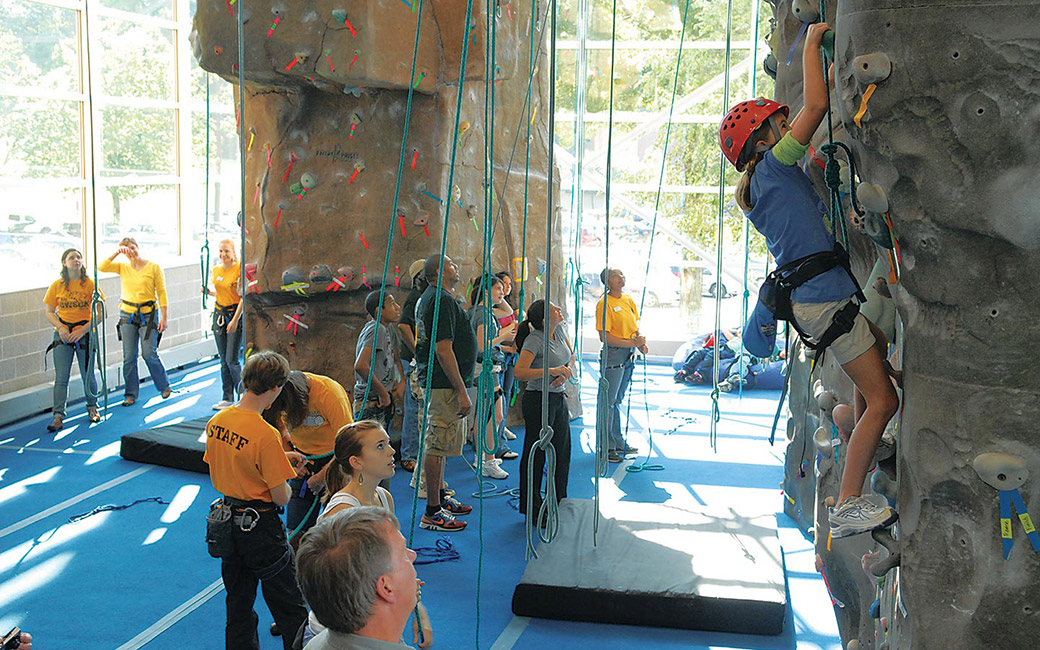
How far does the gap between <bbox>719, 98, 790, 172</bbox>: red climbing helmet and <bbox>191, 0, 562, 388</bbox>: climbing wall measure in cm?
358

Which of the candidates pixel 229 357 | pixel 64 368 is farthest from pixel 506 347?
pixel 64 368

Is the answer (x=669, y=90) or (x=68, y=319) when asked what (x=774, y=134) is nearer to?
(x=68, y=319)

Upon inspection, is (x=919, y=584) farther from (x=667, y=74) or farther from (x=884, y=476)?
(x=667, y=74)

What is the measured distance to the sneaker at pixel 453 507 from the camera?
5316mm

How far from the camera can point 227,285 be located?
7.43 metres

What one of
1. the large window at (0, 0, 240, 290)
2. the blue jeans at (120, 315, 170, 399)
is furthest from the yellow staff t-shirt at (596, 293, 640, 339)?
the blue jeans at (120, 315, 170, 399)

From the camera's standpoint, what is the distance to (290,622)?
3.26 metres

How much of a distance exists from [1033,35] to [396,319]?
12.9 feet

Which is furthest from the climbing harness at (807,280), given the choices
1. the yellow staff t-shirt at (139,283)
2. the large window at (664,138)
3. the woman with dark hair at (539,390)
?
the large window at (664,138)

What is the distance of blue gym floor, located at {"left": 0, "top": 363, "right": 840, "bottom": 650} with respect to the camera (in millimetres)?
3922

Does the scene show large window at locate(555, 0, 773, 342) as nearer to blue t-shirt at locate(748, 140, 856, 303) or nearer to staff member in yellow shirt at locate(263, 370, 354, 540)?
staff member in yellow shirt at locate(263, 370, 354, 540)

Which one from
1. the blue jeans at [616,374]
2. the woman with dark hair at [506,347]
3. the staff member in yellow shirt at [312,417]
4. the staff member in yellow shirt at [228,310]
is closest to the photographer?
the staff member in yellow shirt at [312,417]

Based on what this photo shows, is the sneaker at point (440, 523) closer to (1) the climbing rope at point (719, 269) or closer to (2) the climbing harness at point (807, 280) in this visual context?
(1) the climbing rope at point (719, 269)

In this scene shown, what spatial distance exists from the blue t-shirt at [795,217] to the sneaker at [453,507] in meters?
3.31
